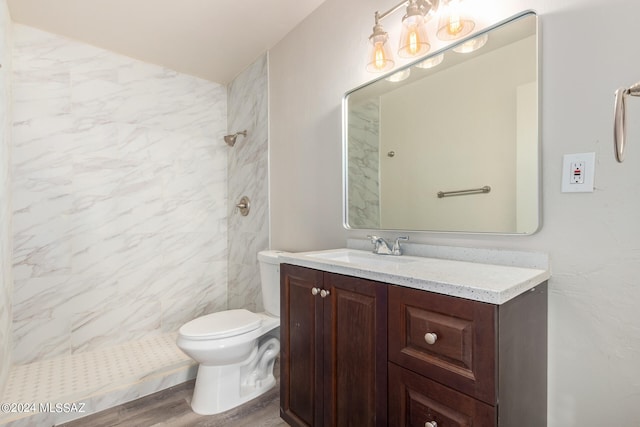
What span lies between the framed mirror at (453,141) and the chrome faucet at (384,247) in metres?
0.10

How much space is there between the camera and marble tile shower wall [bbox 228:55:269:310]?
98.9 inches

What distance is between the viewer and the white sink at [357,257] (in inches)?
54.3

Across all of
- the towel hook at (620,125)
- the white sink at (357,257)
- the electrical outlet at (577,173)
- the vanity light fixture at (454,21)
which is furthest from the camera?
the white sink at (357,257)

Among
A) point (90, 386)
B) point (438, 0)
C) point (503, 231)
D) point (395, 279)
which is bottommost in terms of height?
point (90, 386)

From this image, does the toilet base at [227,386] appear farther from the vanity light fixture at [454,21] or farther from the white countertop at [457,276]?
the vanity light fixture at [454,21]

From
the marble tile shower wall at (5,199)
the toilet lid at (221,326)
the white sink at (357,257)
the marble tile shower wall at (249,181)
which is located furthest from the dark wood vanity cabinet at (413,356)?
the marble tile shower wall at (5,199)

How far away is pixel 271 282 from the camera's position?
2023 millimetres

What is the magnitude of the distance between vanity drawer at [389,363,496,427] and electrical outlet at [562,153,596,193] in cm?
72

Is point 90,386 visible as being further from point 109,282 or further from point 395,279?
point 395,279

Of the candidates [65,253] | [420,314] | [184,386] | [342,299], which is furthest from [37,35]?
[420,314]

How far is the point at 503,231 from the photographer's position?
118cm

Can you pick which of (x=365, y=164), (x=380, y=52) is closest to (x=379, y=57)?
(x=380, y=52)

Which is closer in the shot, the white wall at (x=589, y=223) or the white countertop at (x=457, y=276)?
the white countertop at (x=457, y=276)

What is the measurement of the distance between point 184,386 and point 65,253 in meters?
1.25
